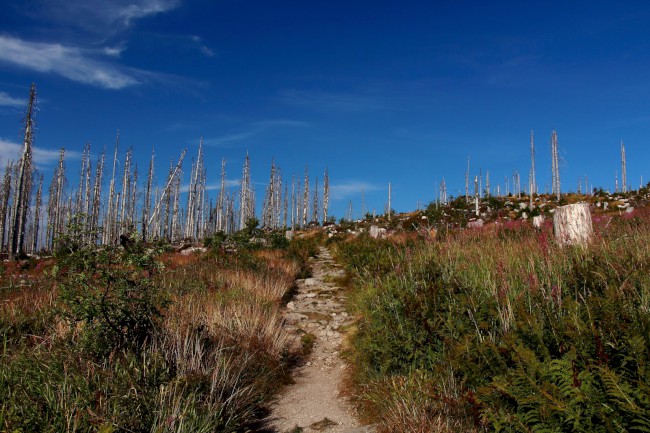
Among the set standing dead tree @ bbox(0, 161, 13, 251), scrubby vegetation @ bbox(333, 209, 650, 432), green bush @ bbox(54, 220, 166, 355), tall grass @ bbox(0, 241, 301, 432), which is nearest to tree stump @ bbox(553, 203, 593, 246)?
scrubby vegetation @ bbox(333, 209, 650, 432)

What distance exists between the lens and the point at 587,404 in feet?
7.54

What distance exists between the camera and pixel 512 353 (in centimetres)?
288

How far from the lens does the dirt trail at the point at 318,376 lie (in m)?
4.34

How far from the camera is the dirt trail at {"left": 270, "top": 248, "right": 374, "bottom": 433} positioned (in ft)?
14.3

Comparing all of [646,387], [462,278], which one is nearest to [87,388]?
[646,387]

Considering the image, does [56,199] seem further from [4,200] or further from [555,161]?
[555,161]

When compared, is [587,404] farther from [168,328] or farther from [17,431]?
[168,328]

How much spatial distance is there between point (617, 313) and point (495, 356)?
915 mm

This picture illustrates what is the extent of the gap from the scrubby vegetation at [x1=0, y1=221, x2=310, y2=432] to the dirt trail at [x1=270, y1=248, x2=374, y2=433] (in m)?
0.31

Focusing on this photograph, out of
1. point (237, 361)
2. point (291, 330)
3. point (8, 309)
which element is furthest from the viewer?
point (291, 330)

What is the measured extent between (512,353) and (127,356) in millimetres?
3429

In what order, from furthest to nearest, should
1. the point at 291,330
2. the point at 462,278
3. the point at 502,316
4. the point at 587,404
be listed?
the point at 291,330
the point at 462,278
the point at 502,316
the point at 587,404

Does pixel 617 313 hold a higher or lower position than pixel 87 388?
higher

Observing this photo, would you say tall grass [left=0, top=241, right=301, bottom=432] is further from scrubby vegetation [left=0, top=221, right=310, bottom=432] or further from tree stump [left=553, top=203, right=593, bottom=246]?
tree stump [left=553, top=203, right=593, bottom=246]
